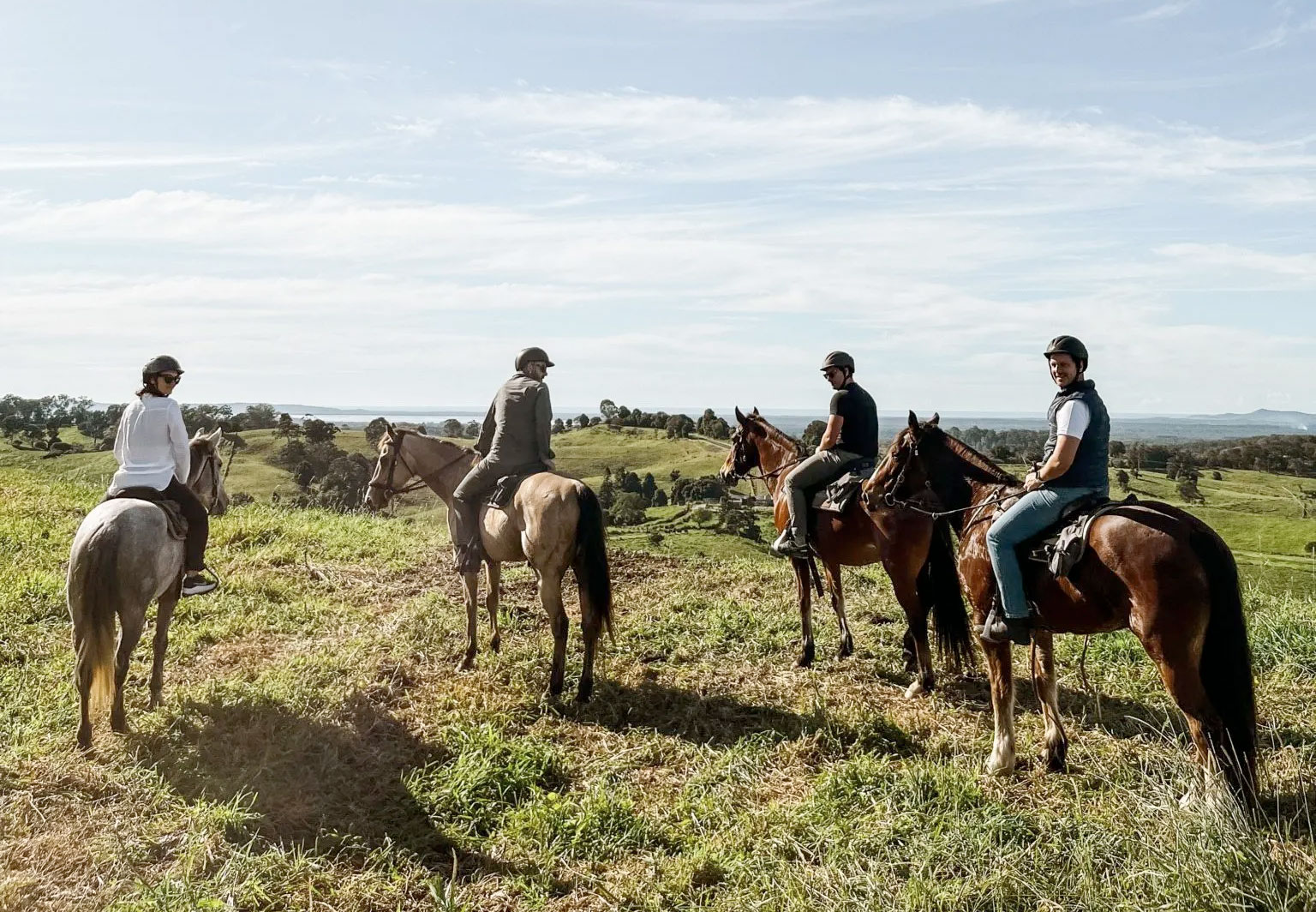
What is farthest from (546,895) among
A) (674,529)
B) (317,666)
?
(674,529)

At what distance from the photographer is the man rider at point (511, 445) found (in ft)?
26.1

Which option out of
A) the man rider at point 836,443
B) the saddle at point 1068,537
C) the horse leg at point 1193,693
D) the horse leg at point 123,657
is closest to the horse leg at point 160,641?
the horse leg at point 123,657

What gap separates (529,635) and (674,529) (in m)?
6.86

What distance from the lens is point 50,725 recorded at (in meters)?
6.44

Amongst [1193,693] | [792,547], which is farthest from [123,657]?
[1193,693]

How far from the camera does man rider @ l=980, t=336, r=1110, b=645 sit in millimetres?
5320

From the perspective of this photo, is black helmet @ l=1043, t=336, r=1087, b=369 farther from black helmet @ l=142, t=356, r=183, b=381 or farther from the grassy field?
black helmet @ l=142, t=356, r=183, b=381

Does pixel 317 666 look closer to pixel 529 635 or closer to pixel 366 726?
pixel 366 726

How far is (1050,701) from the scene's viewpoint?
5.98 m

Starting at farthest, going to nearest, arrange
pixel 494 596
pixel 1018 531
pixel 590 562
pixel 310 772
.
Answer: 1. pixel 494 596
2. pixel 590 562
3. pixel 310 772
4. pixel 1018 531

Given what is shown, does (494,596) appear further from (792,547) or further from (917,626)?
(917,626)

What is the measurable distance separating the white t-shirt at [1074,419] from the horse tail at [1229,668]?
3.32 feet

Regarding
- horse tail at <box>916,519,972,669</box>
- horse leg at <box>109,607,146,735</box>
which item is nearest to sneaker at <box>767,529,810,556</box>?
horse tail at <box>916,519,972,669</box>

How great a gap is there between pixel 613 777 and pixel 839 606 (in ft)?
12.2
